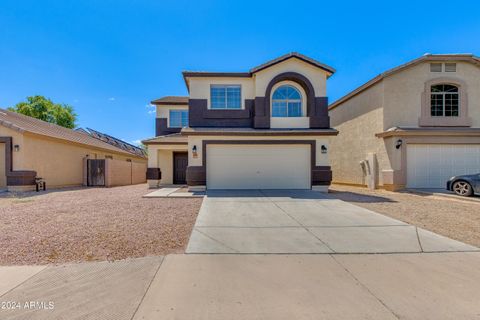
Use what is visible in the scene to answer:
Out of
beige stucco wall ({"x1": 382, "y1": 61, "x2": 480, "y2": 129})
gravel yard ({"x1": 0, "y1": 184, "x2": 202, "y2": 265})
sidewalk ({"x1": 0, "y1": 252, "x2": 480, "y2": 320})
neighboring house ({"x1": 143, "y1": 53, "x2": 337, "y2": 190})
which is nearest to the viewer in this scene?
sidewalk ({"x1": 0, "y1": 252, "x2": 480, "y2": 320})

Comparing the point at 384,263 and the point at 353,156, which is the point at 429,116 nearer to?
the point at 353,156

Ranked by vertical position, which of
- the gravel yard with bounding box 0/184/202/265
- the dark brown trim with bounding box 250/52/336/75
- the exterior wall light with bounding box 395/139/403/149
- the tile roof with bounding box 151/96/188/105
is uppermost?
the dark brown trim with bounding box 250/52/336/75

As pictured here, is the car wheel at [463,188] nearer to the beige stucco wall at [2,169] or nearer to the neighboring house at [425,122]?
the neighboring house at [425,122]

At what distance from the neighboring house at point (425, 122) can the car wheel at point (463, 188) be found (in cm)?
234

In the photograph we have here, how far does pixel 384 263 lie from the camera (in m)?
4.04

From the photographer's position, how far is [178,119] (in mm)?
18969

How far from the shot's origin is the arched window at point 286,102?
44.4ft

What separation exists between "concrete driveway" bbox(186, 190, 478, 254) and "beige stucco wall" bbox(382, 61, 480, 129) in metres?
8.44

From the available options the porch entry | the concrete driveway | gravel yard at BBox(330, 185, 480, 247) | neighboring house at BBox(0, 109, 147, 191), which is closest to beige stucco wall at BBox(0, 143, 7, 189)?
neighboring house at BBox(0, 109, 147, 191)

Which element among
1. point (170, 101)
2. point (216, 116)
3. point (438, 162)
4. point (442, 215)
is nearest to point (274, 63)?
point (216, 116)

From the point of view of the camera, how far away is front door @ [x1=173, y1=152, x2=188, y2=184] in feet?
57.3

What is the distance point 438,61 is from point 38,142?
2398cm

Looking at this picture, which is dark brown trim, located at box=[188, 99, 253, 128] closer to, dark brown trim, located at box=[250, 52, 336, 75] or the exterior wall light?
dark brown trim, located at box=[250, 52, 336, 75]

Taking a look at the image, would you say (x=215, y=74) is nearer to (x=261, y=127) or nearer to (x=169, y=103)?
(x=261, y=127)
